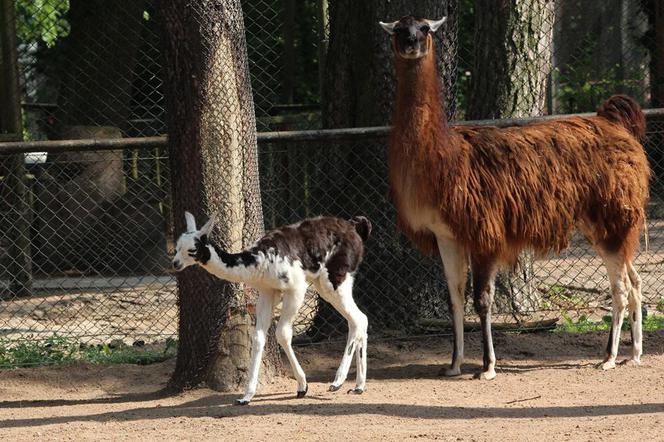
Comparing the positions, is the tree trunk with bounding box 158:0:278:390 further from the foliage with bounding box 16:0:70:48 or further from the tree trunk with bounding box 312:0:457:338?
the foliage with bounding box 16:0:70:48

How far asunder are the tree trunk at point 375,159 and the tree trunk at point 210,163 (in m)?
1.51

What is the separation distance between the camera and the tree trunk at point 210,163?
6.16 m

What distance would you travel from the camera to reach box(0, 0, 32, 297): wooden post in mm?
9031

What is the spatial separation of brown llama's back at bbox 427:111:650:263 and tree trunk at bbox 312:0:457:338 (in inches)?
39.3

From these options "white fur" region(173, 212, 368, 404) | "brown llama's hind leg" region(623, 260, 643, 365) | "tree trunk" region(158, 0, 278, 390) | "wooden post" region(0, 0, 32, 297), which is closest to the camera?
"white fur" region(173, 212, 368, 404)

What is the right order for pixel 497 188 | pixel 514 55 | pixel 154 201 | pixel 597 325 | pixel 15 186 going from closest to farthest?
pixel 497 188, pixel 597 325, pixel 514 55, pixel 15 186, pixel 154 201

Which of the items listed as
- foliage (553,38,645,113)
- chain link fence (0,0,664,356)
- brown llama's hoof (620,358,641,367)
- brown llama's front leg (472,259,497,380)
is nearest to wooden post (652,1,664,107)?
chain link fence (0,0,664,356)

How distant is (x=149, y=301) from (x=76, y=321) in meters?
0.90

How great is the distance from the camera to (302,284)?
233 inches

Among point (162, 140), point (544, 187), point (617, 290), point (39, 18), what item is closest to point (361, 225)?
point (544, 187)

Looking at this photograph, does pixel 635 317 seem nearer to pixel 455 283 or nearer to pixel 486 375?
pixel 486 375

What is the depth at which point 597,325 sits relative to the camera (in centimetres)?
802

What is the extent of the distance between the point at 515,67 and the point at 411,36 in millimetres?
2061

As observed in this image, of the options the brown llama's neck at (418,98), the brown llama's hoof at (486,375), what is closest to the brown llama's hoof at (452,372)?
the brown llama's hoof at (486,375)
